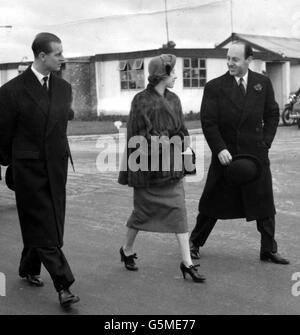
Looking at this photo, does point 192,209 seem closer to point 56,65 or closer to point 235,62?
point 235,62

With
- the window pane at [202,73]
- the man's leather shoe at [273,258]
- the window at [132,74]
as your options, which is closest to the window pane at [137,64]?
the window at [132,74]

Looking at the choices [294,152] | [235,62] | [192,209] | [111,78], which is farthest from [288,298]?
[111,78]

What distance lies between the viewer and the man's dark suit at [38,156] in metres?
4.85

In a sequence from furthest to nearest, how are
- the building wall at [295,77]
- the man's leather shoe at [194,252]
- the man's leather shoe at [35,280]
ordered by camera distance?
1. the building wall at [295,77]
2. the man's leather shoe at [194,252]
3. the man's leather shoe at [35,280]

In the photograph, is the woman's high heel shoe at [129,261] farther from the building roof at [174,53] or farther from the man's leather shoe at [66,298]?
the building roof at [174,53]

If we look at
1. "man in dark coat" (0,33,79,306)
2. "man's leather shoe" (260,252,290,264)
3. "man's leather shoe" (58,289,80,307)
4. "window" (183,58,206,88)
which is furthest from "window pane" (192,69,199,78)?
"man's leather shoe" (58,289,80,307)

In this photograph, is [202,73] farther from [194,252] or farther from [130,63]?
[194,252]

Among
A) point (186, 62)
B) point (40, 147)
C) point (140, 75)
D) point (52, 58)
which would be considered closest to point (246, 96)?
point (52, 58)

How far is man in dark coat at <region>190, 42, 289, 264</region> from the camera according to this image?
598 cm

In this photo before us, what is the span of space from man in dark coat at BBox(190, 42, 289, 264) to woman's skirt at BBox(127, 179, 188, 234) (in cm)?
59

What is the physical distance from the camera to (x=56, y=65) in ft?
16.1

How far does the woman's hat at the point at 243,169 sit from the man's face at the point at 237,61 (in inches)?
29.9

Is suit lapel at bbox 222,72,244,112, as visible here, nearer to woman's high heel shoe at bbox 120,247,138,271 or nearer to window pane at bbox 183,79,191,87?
woman's high heel shoe at bbox 120,247,138,271
